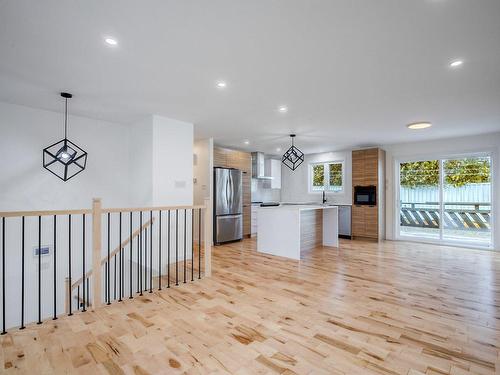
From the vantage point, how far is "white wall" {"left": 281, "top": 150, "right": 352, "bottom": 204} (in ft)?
25.1

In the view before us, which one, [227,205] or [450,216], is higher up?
[227,205]

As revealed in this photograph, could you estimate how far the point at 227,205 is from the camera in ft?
21.0

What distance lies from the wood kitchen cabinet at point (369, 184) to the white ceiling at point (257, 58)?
246 centimetres

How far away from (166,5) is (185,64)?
0.82 m

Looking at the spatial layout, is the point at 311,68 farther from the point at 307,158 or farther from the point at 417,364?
the point at 307,158

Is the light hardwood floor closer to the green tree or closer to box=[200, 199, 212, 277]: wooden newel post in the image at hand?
box=[200, 199, 212, 277]: wooden newel post

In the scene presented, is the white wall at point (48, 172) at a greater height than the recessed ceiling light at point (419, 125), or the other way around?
the recessed ceiling light at point (419, 125)

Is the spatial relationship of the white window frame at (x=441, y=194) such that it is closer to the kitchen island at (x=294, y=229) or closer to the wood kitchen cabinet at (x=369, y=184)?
the wood kitchen cabinet at (x=369, y=184)

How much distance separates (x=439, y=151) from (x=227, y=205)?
536 cm

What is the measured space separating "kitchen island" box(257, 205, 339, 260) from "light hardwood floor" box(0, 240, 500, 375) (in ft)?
3.59

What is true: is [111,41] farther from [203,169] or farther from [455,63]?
[203,169]

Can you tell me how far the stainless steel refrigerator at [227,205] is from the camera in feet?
20.4

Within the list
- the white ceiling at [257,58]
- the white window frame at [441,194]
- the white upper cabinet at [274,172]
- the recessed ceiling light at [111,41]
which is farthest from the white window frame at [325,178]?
the recessed ceiling light at [111,41]

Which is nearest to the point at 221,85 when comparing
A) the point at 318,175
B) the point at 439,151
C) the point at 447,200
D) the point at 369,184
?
the point at 369,184
